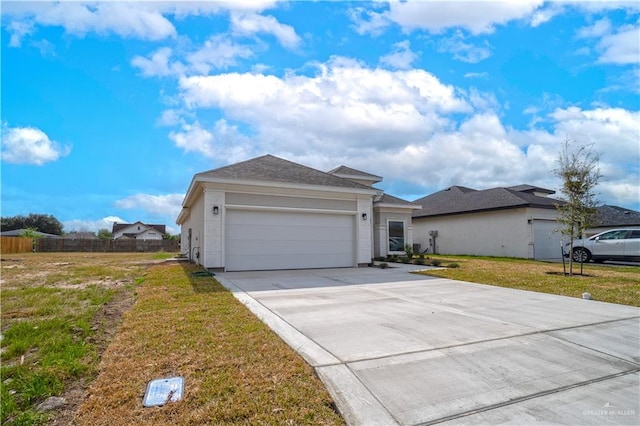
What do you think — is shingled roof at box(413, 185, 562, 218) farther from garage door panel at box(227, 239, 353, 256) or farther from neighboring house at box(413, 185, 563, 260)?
garage door panel at box(227, 239, 353, 256)

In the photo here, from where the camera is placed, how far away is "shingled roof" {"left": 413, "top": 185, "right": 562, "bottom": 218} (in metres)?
18.8

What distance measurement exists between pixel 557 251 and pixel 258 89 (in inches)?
711

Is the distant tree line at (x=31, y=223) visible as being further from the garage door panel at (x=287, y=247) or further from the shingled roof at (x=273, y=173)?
the garage door panel at (x=287, y=247)

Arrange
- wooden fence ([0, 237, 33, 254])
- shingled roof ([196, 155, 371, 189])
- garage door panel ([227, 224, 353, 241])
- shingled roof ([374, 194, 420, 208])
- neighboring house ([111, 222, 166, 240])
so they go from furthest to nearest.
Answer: neighboring house ([111, 222, 166, 240]) → wooden fence ([0, 237, 33, 254]) → shingled roof ([374, 194, 420, 208]) → garage door panel ([227, 224, 353, 241]) → shingled roof ([196, 155, 371, 189])

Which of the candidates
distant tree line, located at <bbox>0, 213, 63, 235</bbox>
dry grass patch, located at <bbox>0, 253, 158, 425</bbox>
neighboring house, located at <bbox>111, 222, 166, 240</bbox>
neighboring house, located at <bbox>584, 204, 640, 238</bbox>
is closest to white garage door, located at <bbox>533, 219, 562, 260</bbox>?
neighboring house, located at <bbox>584, 204, 640, 238</bbox>

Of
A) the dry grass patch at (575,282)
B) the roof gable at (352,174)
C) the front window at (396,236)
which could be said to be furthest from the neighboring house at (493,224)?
the roof gable at (352,174)

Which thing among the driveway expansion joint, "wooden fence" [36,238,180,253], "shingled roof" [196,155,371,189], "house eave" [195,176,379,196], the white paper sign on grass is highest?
"shingled roof" [196,155,371,189]

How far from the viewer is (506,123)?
52.1 ft

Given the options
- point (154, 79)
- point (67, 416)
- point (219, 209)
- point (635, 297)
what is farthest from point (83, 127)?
point (635, 297)

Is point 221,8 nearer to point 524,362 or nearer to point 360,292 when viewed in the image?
point 360,292

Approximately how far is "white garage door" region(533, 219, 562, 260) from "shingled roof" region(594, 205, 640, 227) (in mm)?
4174

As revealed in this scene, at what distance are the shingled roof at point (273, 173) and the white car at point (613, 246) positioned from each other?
1028 cm

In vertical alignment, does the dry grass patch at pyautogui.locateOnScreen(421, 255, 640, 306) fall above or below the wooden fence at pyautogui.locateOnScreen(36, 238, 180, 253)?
below

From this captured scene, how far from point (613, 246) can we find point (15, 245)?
4256cm
